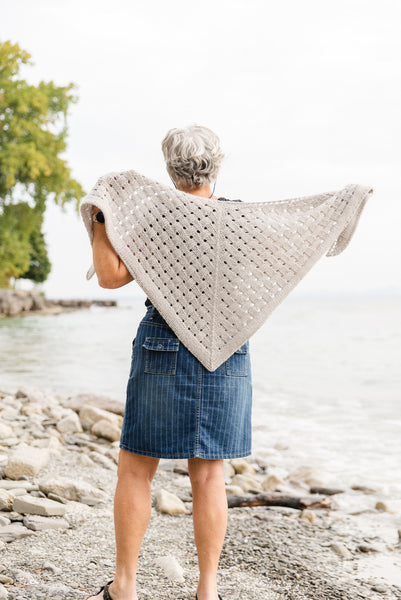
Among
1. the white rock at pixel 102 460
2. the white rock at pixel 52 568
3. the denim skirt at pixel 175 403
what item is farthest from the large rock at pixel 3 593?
the white rock at pixel 102 460

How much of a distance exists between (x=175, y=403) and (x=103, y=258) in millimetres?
546

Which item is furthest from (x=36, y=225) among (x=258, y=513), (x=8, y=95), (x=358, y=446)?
(x=258, y=513)

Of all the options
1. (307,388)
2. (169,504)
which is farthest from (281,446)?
(307,388)

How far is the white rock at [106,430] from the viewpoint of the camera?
5.28 meters

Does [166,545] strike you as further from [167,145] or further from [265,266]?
[167,145]

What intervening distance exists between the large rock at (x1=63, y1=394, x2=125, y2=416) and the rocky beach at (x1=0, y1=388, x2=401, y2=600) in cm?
165

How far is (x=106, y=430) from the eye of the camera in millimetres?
5336

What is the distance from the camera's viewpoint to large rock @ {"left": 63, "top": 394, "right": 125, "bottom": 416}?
640 centimetres

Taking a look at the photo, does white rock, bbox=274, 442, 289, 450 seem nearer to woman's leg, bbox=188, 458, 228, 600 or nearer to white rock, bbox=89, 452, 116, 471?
white rock, bbox=89, 452, 116, 471

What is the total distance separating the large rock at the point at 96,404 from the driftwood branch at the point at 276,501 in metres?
2.73

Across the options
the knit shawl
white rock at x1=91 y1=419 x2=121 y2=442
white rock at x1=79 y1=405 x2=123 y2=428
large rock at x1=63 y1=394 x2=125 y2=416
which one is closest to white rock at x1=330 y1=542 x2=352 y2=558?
the knit shawl

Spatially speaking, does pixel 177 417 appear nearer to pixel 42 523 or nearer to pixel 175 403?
pixel 175 403

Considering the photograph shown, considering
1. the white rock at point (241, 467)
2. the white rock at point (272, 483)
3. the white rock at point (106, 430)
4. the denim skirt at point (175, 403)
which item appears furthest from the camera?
the white rock at point (106, 430)

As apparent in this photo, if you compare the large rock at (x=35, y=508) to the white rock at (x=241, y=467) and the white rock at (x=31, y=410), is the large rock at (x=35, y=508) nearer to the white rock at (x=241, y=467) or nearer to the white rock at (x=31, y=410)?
the white rock at (x=241, y=467)
